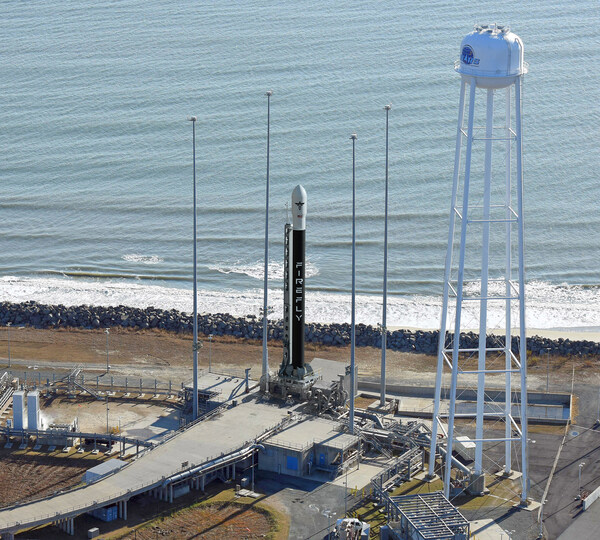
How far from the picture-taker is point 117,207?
423ft

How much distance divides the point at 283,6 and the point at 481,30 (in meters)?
116

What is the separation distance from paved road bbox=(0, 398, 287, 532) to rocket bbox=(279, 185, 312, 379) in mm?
3441

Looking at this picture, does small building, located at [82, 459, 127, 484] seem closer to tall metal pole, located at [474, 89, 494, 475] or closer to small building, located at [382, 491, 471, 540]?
small building, located at [382, 491, 471, 540]

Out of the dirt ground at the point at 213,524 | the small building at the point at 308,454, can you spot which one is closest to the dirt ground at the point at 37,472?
the dirt ground at the point at 213,524

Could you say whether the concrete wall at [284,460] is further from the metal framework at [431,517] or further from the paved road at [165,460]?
the metal framework at [431,517]

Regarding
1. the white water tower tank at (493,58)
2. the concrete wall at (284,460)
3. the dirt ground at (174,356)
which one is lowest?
the concrete wall at (284,460)

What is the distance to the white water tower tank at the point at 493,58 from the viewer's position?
59438 millimetres

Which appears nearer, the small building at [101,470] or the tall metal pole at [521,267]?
the tall metal pole at [521,267]

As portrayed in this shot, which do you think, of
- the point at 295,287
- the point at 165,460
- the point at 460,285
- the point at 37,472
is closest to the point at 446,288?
the point at 460,285

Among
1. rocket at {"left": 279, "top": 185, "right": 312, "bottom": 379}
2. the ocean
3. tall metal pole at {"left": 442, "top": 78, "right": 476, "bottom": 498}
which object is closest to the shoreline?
the ocean

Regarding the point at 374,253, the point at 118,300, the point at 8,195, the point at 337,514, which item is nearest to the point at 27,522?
the point at 337,514

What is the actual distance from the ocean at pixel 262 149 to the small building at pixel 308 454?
108 feet

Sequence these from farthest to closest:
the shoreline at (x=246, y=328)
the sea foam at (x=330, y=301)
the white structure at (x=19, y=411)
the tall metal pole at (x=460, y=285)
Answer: the sea foam at (x=330, y=301)
the shoreline at (x=246, y=328)
the white structure at (x=19, y=411)
the tall metal pole at (x=460, y=285)

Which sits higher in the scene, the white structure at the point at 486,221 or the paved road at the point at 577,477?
the white structure at the point at 486,221
